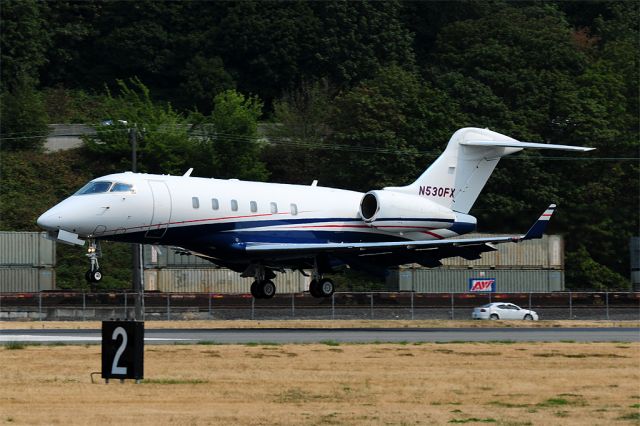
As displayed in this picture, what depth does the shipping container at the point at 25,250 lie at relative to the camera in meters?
57.9

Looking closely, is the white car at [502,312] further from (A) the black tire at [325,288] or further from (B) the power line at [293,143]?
(B) the power line at [293,143]

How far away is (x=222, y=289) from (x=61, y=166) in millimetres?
17252

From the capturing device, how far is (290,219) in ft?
137

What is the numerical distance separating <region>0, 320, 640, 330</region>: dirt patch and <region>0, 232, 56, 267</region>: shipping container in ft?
35.5

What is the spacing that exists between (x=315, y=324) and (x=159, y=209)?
11.3 meters

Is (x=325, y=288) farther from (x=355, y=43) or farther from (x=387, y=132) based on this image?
(x=355, y=43)

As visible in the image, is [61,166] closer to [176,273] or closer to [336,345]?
[176,273]

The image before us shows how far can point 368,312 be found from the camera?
170ft

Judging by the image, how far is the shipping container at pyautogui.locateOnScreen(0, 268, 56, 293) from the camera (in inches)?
2264

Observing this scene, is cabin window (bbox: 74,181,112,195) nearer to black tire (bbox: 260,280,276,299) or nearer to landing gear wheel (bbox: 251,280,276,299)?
landing gear wheel (bbox: 251,280,276,299)

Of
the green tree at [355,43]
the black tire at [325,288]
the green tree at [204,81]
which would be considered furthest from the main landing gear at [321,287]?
the green tree at [204,81]

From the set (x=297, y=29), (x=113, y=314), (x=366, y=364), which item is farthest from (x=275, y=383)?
(x=297, y=29)

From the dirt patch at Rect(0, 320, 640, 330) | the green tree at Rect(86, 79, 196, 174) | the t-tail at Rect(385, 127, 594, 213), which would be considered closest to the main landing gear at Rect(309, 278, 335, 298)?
the dirt patch at Rect(0, 320, 640, 330)

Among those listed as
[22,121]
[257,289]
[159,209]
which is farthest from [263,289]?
[22,121]
